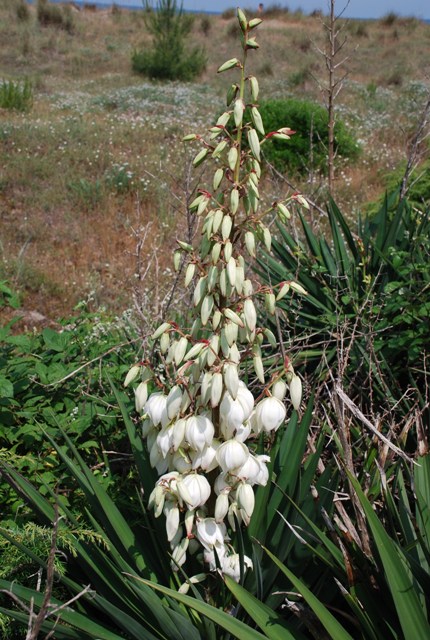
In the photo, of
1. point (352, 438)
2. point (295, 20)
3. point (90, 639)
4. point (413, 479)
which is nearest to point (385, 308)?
point (352, 438)

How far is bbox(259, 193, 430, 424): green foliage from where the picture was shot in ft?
9.55

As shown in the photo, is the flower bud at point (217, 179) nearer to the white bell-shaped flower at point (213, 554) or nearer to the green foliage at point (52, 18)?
the white bell-shaped flower at point (213, 554)

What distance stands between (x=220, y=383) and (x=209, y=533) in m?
0.44

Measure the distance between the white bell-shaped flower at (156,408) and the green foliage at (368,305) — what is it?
1.09 meters

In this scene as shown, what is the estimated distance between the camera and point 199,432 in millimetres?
1610

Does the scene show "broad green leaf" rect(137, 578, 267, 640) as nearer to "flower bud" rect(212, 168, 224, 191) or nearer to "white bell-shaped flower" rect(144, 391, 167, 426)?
"white bell-shaped flower" rect(144, 391, 167, 426)

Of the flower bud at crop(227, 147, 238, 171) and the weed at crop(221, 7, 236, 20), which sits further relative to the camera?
the weed at crop(221, 7, 236, 20)

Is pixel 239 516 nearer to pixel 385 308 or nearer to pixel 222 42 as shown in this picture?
pixel 385 308

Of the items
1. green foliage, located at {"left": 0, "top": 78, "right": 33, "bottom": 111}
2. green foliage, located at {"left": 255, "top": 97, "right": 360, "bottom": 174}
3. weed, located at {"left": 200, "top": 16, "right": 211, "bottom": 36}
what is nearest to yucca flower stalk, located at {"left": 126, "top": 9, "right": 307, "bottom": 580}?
green foliage, located at {"left": 255, "top": 97, "right": 360, "bottom": 174}

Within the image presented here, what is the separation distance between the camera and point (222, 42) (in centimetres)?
2591

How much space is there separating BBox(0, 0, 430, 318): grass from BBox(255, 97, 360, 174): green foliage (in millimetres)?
379

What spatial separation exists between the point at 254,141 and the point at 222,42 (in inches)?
1039

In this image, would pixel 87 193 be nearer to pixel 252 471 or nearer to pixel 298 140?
pixel 298 140

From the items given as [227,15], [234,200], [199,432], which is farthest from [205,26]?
[199,432]
